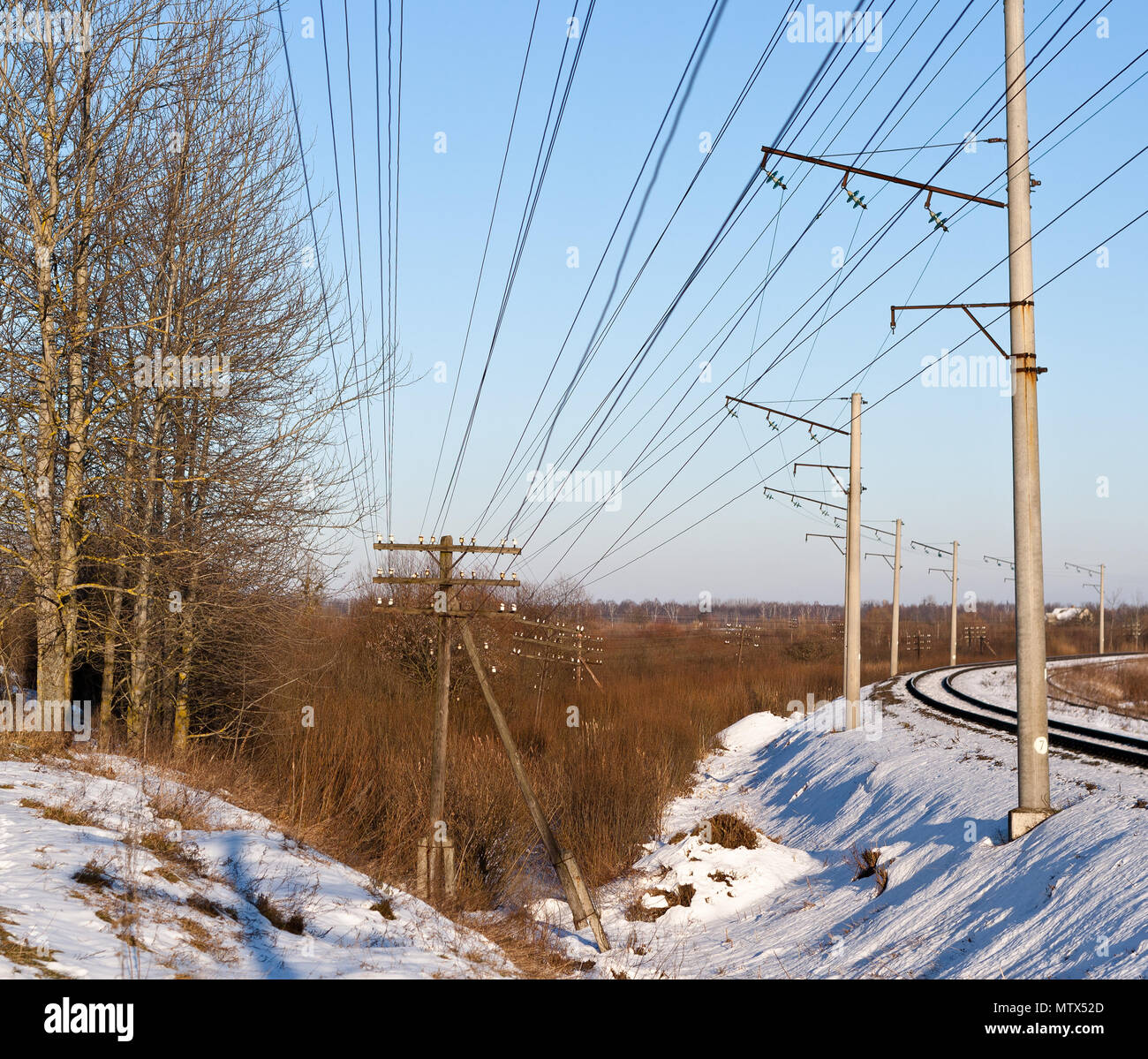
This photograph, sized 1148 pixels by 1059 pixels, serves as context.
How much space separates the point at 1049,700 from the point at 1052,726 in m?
11.2

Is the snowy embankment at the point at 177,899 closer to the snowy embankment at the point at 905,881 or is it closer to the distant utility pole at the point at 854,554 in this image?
the snowy embankment at the point at 905,881

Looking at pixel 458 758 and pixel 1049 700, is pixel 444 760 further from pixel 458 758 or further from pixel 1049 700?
pixel 1049 700

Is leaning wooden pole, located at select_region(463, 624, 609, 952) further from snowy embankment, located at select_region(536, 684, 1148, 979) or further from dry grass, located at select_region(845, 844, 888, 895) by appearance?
dry grass, located at select_region(845, 844, 888, 895)

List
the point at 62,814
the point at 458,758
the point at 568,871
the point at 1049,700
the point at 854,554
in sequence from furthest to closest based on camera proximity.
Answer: the point at 1049,700 < the point at 854,554 < the point at 458,758 < the point at 568,871 < the point at 62,814

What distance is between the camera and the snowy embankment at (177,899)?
291 inches

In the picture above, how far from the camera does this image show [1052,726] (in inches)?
805

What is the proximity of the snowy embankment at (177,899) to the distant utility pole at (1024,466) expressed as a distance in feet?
21.5

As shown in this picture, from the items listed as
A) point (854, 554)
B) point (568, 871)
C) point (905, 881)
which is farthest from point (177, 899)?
point (854, 554)

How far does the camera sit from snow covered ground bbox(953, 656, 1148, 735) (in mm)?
21719

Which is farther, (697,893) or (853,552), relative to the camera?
(853,552)

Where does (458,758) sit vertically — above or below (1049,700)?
below
